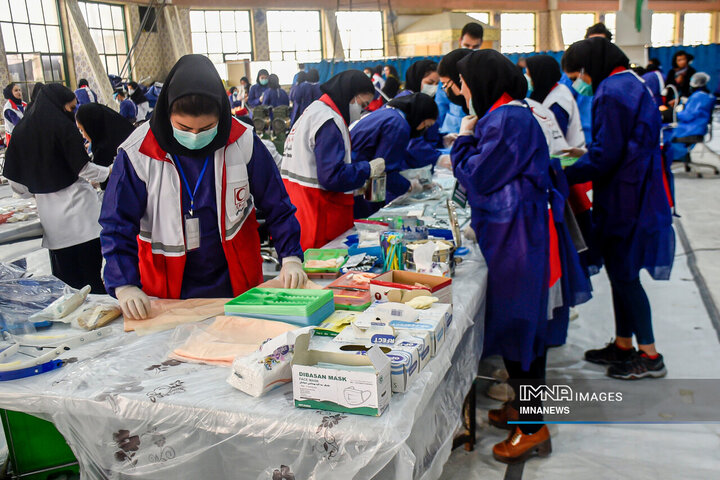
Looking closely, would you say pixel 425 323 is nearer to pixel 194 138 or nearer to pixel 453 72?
pixel 194 138

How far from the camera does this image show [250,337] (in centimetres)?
153

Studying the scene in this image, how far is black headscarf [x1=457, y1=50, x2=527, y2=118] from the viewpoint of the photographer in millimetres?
2102

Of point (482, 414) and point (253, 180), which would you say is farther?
point (482, 414)

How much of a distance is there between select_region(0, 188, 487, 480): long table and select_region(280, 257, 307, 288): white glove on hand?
444 millimetres

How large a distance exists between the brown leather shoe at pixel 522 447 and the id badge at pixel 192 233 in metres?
1.34

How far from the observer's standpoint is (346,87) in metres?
2.87

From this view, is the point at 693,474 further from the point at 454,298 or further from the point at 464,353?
the point at 454,298

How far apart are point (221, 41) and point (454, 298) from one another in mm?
18068

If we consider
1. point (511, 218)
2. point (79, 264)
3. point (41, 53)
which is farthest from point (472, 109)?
point (41, 53)

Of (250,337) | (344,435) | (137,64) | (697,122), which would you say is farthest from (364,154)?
(137,64)

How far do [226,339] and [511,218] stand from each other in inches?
43.4

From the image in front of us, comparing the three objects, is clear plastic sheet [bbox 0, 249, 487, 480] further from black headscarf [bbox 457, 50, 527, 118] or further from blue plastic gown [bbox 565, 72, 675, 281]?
blue plastic gown [bbox 565, 72, 675, 281]

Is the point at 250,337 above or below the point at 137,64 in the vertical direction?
→ below

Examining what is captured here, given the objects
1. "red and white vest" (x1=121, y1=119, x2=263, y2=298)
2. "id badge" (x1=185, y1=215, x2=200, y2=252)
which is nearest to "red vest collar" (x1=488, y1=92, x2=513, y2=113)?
"red and white vest" (x1=121, y1=119, x2=263, y2=298)
